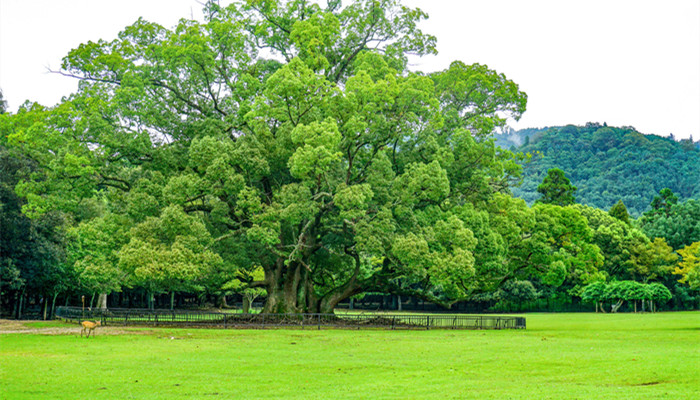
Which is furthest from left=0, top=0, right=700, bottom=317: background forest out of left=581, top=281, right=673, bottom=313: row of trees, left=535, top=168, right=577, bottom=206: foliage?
left=535, top=168, right=577, bottom=206: foliage

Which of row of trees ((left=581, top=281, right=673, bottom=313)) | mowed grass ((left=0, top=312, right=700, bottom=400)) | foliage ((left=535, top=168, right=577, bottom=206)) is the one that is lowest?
mowed grass ((left=0, top=312, right=700, bottom=400))

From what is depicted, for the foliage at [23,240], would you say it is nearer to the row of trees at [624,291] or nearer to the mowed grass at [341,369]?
the mowed grass at [341,369]

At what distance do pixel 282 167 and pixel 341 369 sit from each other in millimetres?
20062

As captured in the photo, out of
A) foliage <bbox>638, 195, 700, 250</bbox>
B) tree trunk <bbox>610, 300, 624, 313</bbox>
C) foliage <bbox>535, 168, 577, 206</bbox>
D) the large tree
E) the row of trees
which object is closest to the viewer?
the large tree

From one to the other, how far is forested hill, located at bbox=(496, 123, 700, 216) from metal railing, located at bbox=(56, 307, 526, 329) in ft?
296

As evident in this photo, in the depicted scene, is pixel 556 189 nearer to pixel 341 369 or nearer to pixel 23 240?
pixel 23 240

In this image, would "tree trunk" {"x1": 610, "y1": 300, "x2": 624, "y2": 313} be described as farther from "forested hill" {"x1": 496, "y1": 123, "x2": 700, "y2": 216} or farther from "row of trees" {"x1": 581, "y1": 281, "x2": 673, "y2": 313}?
"forested hill" {"x1": 496, "y1": 123, "x2": 700, "y2": 216}

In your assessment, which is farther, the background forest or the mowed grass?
the background forest

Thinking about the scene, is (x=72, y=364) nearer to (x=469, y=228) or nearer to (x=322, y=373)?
(x=322, y=373)

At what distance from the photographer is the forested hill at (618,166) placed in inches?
4672

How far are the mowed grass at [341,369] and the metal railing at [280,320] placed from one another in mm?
7861

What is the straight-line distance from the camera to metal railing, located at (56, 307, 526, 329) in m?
30.7

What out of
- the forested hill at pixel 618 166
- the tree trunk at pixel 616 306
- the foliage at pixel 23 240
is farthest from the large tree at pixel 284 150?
the forested hill at pixel 618 166

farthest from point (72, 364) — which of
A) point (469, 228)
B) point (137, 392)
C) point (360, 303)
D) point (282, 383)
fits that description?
point (360, 303)
